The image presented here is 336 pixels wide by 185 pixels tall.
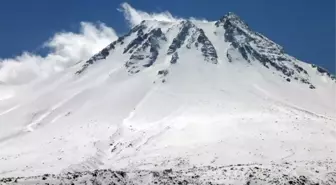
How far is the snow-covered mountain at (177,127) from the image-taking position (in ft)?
339

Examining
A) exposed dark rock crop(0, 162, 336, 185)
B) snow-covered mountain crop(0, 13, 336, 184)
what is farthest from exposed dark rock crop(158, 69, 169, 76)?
exposed dark rock crop(0, 162, 336, 185)

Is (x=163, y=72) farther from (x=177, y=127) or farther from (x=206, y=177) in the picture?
(x=206, y=177)

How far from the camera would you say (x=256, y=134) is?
124688 millimetres

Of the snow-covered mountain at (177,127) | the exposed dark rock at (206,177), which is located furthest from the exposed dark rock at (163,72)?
the exposed dark rock at (206,177)

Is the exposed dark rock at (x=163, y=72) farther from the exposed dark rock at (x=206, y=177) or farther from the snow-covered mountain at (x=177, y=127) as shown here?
the exposed dark rock at (x=206, y=177)

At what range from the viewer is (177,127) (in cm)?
13425

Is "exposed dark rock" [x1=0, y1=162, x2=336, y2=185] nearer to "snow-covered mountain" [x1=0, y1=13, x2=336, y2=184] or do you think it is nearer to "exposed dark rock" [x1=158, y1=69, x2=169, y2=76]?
"snow-covered mountain" [x1=0, y1=13, x2=336, y2=184]

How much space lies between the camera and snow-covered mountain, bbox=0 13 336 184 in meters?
103

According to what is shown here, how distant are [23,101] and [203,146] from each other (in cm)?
9731

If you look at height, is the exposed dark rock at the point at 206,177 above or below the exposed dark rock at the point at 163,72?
below

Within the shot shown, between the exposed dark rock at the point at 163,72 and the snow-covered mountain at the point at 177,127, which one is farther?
the exposed dark rock at the point at 163,72

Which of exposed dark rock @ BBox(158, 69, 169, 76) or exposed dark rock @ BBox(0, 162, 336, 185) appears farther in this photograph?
exposed dark rock @ BBox(158, 69, 169, 76)

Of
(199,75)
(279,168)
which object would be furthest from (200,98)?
(279,168)

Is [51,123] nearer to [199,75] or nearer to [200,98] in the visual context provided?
[200,98]
